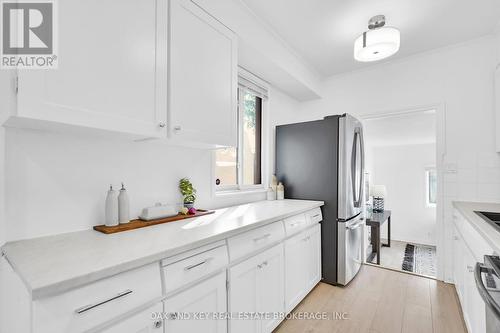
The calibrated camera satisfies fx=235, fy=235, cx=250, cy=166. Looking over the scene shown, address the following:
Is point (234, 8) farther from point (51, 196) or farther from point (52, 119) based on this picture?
point (51, 196)

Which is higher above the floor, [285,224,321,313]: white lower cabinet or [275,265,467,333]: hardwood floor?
[285,224,321,313]: white lower cabinet

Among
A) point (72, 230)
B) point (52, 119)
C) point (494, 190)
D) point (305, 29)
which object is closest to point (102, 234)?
point (72, 230)

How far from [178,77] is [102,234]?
3.11ft

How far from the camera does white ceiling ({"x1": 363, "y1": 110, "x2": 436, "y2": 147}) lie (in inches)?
143

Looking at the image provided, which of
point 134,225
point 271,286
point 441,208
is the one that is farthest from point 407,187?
point 134,225

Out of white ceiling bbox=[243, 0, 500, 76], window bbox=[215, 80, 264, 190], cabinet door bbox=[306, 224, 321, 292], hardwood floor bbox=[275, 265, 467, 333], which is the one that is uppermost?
white ceiling bbox=[243, 0, 500, 76]

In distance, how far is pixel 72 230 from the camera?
123 cm

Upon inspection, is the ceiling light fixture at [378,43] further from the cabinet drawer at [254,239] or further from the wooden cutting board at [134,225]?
the wooden cutting board at [134,225]

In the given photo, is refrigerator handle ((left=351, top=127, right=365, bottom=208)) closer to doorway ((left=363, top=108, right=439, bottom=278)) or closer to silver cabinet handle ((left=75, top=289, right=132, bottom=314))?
doorway ((left=363, top=108, right=439, bottom=278))

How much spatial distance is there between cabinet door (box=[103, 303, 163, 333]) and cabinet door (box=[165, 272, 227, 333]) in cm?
4

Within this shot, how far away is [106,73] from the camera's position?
3.49 ft

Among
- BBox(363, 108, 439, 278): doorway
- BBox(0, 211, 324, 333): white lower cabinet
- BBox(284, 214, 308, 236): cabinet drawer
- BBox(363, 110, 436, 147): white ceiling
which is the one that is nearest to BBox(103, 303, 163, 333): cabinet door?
BBox(0, 211, 324, 333): white lower cabinet

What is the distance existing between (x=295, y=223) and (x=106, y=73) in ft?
5.44

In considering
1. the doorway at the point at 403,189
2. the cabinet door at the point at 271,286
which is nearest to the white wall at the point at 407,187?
the doorway at the point at 403,189
